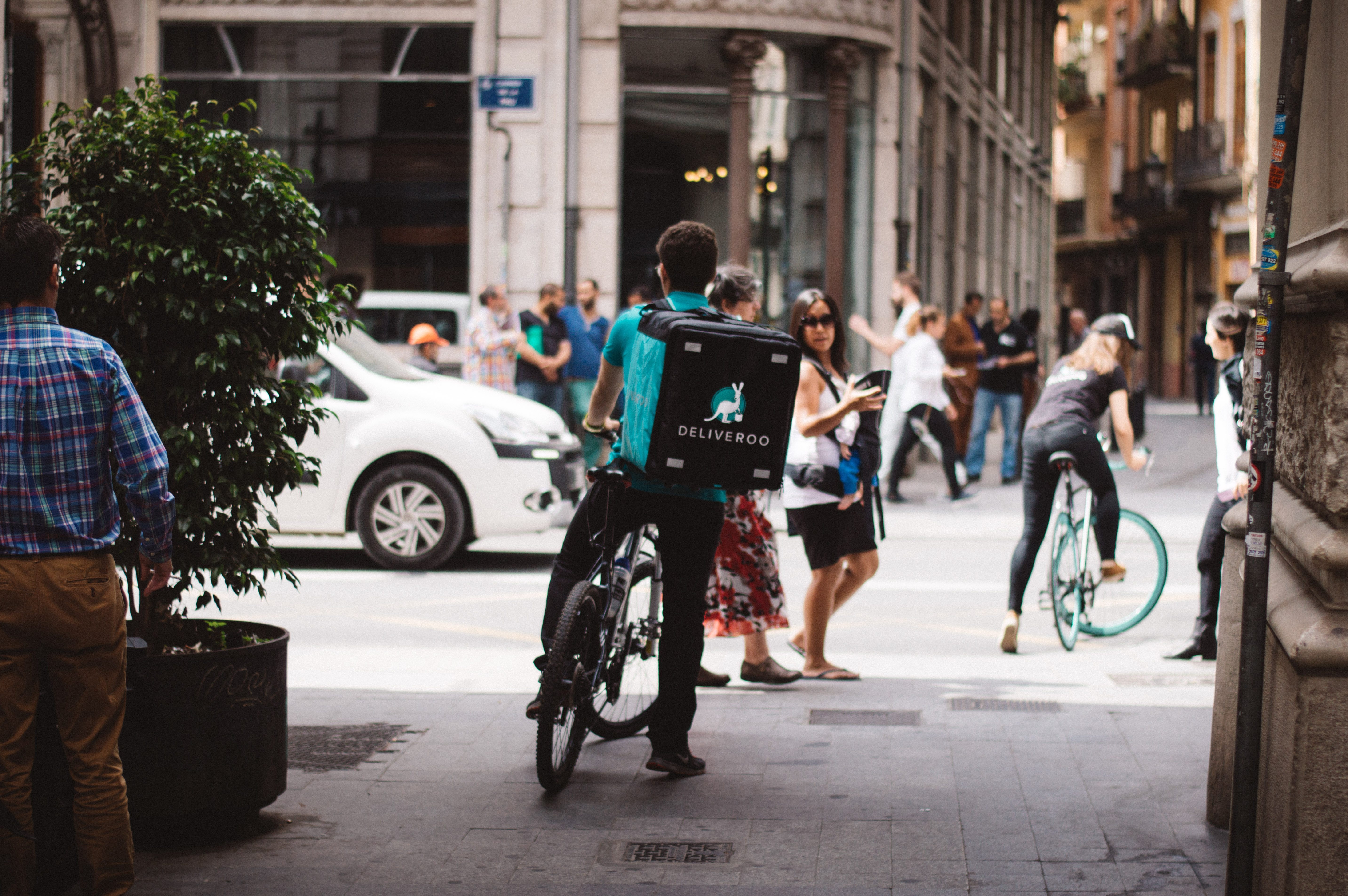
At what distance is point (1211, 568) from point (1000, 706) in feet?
5.88

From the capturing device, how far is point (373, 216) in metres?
17.9

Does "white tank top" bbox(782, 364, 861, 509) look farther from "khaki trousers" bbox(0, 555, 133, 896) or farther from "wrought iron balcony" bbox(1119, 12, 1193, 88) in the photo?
"wrought iron balcony" bbox(1119, 12, 1193, 88)

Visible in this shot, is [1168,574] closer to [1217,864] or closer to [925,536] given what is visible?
[925,536]

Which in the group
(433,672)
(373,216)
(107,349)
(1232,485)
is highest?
(373,216)

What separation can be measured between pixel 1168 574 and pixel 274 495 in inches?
306

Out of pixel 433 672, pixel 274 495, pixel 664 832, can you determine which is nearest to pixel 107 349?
pixel 274 495

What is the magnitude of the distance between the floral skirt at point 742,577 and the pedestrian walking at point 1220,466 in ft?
7.03

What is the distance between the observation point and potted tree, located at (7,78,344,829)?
15.5 ft

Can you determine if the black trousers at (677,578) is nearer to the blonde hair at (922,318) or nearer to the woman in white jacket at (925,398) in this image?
the woman in white jacket at (925,398)

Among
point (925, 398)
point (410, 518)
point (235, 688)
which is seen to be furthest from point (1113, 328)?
point (925, 398)

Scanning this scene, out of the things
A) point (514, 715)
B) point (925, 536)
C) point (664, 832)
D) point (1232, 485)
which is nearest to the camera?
point (664, 832)

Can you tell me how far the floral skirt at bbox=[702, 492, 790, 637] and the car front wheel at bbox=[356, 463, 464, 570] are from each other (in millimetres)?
4243

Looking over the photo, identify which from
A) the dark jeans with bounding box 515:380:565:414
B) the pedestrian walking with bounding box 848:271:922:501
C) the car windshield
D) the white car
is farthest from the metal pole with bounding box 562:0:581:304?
the white car

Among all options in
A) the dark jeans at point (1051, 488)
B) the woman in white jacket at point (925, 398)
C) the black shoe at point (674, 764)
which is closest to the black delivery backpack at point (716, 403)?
the black shoe at point (674, 764)
